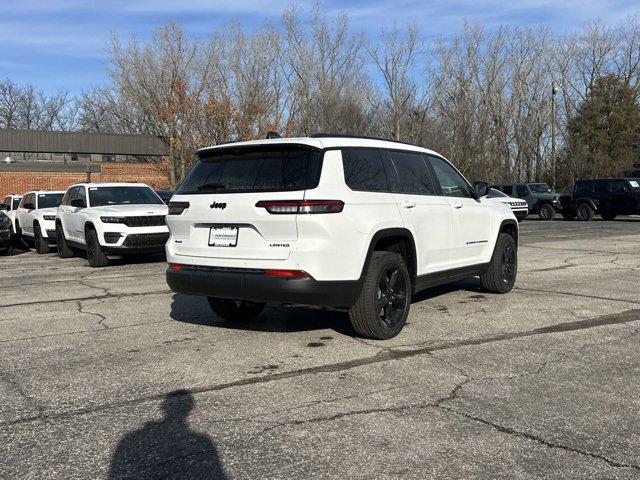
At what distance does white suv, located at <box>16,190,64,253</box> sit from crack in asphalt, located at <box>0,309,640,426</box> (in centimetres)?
1289

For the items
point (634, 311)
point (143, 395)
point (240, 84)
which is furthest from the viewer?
point (240, 84)

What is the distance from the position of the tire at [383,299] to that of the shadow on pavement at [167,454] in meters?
2.05

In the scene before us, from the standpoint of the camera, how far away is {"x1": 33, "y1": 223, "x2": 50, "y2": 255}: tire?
16.2 meters

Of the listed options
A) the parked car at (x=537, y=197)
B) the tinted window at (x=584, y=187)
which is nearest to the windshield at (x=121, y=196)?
the parked car at (x=537, y=197)

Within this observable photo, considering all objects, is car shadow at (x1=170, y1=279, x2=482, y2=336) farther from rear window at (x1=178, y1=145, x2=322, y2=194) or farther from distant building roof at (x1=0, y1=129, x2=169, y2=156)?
distant building roof at (x1=0, y1=129, x2=169, y2=156)

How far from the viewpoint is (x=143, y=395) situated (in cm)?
429

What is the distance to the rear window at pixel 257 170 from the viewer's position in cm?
517

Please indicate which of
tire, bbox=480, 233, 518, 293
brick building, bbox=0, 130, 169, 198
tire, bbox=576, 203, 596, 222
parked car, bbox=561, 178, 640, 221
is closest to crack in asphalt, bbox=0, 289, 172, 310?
tire, bbox=480, 233, 518, 293

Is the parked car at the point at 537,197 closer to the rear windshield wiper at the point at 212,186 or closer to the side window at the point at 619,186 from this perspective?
the side window at the point at 619,186

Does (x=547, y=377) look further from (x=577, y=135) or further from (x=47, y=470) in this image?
(x=577, y=135)

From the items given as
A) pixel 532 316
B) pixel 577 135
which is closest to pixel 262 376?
pixel 532 316

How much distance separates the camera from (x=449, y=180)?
7.11 metres

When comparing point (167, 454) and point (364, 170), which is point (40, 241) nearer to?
point (364, 170)

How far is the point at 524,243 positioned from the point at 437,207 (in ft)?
34.1
